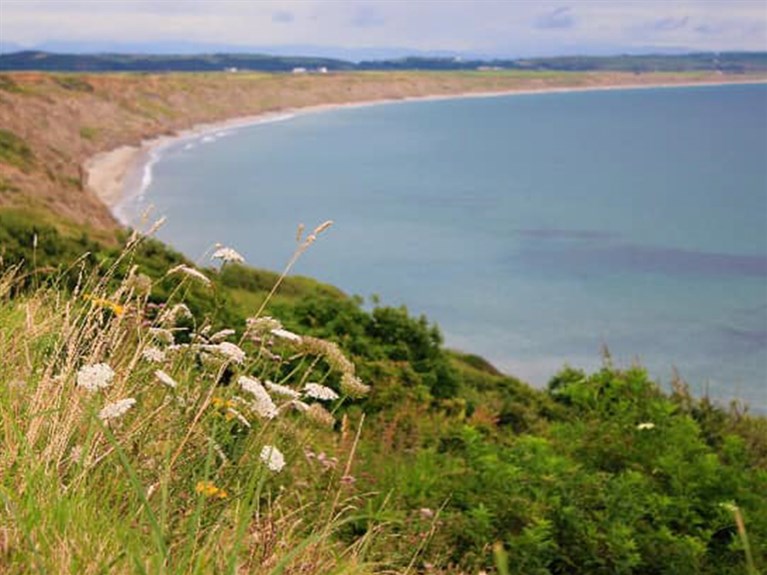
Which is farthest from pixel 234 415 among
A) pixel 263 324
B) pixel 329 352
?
pixel 329 352

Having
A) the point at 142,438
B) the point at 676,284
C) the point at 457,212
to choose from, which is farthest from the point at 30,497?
the point at 457,212

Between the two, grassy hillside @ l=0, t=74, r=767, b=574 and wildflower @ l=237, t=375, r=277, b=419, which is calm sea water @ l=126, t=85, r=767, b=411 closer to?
grassy hillside @ l=0, t=74, r=767, b=574

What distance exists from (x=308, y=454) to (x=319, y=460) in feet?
0.92

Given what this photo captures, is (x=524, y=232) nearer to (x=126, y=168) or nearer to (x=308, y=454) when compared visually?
(x=126, y=168)

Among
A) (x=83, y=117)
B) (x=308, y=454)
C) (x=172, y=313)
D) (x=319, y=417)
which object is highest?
(x=172, y=313)

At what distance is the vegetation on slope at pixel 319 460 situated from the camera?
11.5ft

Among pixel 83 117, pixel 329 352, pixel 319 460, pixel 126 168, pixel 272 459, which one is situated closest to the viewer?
pixel 272 459

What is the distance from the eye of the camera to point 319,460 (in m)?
6.11

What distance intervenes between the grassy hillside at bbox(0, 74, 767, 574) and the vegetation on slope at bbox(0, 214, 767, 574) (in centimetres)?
2

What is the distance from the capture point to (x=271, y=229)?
262 feet

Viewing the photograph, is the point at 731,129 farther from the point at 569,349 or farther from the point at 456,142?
the point at 569,349

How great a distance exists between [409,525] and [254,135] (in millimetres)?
141283

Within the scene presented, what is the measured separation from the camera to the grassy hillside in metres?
3.55

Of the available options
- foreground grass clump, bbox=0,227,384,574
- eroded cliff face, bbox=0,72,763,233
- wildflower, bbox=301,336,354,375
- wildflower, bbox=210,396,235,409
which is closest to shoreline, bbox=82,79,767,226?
eroded cliff face, bbox=0,72,763,233
